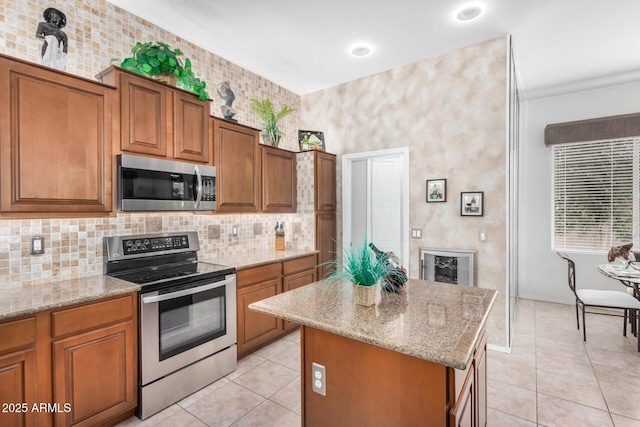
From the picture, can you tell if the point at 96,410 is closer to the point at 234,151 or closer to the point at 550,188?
the point at 234,151

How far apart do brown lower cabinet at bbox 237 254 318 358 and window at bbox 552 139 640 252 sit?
406cm

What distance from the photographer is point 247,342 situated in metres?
2.90

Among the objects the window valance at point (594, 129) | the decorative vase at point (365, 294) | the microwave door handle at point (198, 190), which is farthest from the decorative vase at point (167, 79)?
the window valance at point (594, 129)

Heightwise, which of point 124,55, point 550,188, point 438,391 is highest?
point 124,55

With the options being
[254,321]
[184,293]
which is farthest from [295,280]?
[184,293]

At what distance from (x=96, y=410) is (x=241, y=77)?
3.43 meters

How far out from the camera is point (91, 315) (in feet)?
5.97

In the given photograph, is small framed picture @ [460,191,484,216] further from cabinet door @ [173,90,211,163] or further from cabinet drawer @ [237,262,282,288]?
cabinet door @ [173,90,211,163]

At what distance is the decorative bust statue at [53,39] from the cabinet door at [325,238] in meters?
2.78

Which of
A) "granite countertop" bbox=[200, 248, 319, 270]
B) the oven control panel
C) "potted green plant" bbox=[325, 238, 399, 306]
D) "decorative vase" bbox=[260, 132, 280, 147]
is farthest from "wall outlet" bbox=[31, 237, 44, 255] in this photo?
"decorative vase" bbox=[260, 132, 280, 147]

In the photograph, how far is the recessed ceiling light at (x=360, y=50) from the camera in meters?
3.25

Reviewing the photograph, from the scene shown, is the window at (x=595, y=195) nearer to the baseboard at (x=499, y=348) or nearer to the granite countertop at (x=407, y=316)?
the baseboard at (x=499, y=348)

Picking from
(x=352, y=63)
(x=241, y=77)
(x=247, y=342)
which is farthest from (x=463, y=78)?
(x=247, y=342)

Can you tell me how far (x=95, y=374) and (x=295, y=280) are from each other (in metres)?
1.97
